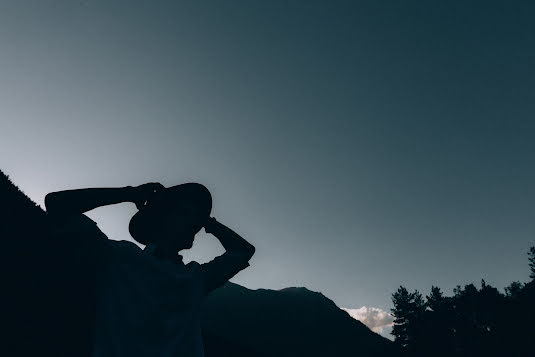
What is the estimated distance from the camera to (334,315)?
2435 inches

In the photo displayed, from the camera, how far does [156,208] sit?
2260mm

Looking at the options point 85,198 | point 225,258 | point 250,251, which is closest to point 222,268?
point 225,258

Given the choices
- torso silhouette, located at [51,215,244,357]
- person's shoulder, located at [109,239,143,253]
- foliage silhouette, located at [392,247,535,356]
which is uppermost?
foliage silhouette, located at [392,247,535,356]

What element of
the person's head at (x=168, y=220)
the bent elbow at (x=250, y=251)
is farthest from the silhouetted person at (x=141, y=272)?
the bent elbow at (x=250, y=251)

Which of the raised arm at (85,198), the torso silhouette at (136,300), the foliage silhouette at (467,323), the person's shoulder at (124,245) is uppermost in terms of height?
the foliage silhouette at (467,323)

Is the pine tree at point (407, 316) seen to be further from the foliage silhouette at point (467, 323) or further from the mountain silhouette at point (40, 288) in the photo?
the mountain silhouette at point (40, 288)

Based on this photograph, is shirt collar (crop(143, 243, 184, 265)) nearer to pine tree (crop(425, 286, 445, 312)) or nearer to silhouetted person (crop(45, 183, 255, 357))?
silhouetted person (crop(45, 183, 255, 357))

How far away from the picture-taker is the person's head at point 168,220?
2.22m

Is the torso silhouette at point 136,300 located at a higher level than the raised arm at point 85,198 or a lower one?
lower

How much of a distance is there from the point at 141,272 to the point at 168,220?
18.0 inches

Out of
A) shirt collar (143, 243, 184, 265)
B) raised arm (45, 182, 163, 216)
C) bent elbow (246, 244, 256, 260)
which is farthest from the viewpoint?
bent elbow (246, 244, 256, 260)

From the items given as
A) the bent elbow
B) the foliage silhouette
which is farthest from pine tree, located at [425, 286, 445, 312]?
→ the bent elbow

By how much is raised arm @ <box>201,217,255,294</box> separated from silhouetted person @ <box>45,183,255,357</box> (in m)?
0.02

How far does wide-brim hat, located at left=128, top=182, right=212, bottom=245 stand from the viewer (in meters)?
2.25
